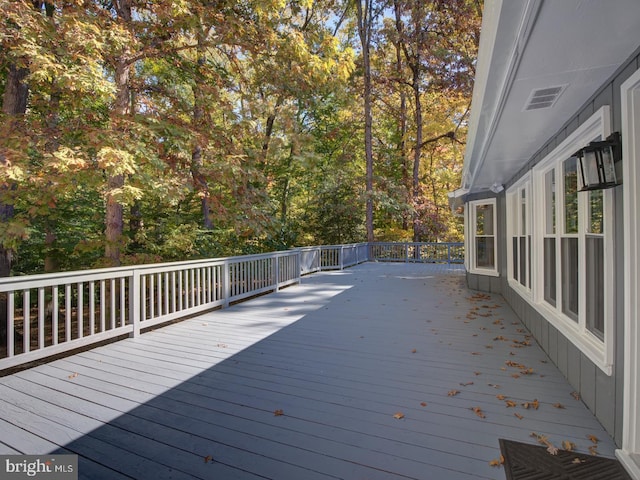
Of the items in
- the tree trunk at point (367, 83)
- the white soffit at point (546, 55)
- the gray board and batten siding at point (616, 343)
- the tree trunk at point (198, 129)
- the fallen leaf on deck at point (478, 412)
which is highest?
the tree trunk at point (367, 83)

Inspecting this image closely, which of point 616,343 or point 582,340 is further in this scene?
point 582,340

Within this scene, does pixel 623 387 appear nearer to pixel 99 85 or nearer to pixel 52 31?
pixel 99 85

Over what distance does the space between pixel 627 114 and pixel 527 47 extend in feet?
2.34

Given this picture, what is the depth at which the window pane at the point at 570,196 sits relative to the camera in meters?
2.86

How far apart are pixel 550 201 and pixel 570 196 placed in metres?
0.75

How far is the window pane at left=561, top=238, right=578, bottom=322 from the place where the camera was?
2.86 meters

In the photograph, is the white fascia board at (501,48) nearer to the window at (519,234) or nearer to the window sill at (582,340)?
the window sill at (582,340)

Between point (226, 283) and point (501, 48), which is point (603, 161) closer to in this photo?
point (501, 48)

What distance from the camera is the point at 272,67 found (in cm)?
736

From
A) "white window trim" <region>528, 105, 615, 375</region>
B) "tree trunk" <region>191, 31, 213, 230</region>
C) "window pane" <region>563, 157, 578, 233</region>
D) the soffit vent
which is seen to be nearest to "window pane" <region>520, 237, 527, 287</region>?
"white window trim" <region>528, 105, 615, 375</region>

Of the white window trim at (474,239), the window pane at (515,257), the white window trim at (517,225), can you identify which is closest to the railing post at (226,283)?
the white window trim at (517,225)

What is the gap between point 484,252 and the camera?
7.39 meters

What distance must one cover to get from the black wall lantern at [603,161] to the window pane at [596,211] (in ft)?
1.08

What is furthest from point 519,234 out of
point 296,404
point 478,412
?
point 296,404
